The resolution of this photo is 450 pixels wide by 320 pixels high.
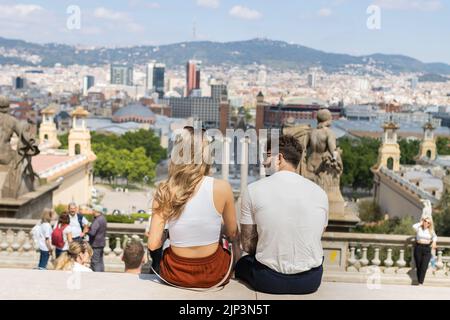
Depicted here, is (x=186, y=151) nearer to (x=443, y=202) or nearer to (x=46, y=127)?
(x=443, y=202)

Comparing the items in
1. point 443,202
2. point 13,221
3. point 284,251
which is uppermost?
point 284,251

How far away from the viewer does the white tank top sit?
413cm

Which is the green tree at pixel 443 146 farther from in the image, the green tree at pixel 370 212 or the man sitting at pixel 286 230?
the man sitting at pixel 286 230

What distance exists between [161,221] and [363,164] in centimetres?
5034

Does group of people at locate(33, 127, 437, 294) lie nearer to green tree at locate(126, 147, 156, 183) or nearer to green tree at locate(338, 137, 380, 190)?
green tree at locate(338, 137, 380, 190)

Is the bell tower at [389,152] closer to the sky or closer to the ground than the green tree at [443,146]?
closer to the sky

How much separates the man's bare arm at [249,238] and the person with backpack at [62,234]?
144 inches

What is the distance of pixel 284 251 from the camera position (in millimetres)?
4070

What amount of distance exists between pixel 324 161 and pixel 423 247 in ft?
4.82

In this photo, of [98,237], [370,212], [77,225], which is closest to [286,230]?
[98,237]

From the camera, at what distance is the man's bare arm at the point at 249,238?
4.24 metres

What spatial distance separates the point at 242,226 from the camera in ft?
14.0

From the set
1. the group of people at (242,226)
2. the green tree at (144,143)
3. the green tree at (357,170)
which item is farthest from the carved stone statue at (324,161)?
the green tree at (144,143)

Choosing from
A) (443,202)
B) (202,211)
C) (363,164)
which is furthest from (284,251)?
(363,164)
